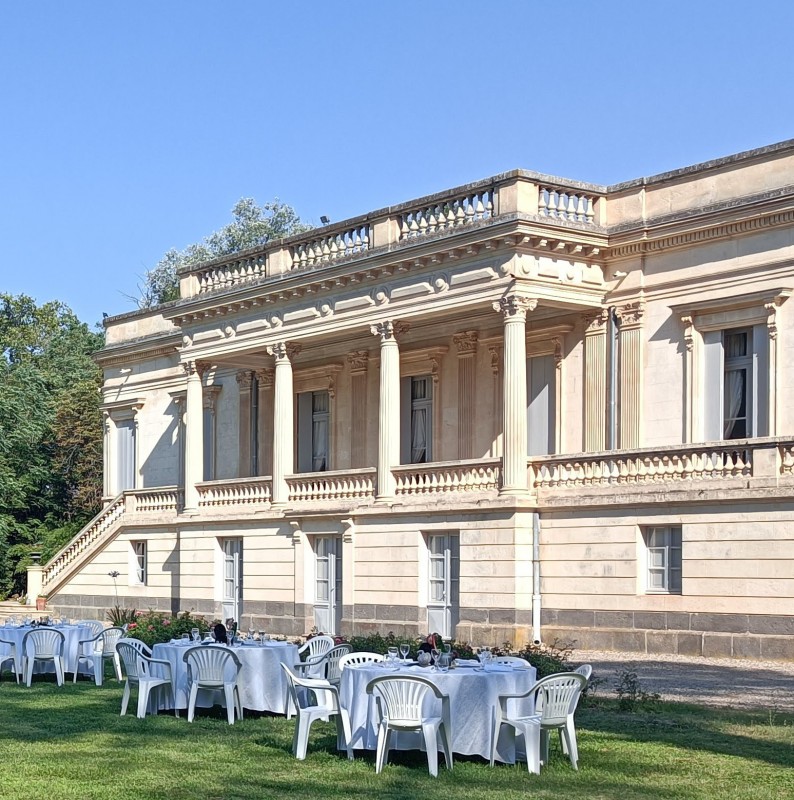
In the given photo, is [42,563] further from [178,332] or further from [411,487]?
[411,487]

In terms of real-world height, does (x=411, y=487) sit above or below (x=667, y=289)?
below

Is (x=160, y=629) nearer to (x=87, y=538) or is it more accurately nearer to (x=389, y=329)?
(x=389, y=329)

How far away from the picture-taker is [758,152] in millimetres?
25000

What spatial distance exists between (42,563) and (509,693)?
34880mm

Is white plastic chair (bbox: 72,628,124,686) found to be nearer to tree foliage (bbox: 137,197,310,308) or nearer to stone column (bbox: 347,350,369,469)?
stone column (bbox: 347,350,369,469)

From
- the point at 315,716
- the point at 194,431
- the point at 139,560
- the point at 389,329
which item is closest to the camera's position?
the point at 315,716

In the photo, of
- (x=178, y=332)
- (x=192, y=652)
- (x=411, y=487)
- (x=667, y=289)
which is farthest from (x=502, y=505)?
(x=178, y=332)

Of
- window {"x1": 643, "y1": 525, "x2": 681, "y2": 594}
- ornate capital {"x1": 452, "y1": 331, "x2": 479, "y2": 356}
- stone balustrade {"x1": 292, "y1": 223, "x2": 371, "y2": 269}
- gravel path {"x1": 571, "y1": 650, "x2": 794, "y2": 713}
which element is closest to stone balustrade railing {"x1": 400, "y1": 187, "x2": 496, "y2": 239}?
stone balustrade {"x1": 292, "y1": 223, "x2": 371, "y2": 269}

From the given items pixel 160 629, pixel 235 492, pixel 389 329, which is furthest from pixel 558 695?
pixel 235 492

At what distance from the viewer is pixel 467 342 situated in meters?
30.5

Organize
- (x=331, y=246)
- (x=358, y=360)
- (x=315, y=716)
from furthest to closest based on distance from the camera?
(x=358, y=360) → (x=331, y=246) → (x=315, y=716)

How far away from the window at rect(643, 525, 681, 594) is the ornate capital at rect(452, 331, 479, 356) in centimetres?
736

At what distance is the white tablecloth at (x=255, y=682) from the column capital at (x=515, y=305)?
11394mm

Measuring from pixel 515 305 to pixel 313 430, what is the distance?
10.4 m
